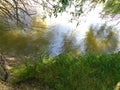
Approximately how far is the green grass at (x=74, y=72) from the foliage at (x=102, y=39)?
6.69 meters

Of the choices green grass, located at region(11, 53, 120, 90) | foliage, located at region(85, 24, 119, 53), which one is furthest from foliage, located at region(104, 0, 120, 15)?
green grass, located at region(11, 53, 120, 90)

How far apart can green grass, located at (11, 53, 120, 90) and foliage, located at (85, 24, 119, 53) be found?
6689 millimetres

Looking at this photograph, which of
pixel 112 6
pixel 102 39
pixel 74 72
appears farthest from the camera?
pixel 102 39

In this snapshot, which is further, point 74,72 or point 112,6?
point 112,6

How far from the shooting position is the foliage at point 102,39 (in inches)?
631

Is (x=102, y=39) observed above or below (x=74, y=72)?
below

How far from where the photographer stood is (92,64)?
28.6 ft

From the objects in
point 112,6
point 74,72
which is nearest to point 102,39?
point 112,6

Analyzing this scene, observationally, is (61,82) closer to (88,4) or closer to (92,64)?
(92,64)

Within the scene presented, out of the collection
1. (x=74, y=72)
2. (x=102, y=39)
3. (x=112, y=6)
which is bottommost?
(x=102, y=39)

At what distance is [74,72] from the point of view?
833 centimetres

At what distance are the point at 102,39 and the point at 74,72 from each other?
9.14 metres

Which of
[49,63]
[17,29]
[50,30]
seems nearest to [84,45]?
[50,30]

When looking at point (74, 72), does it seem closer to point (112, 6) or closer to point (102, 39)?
point (112, 6)
